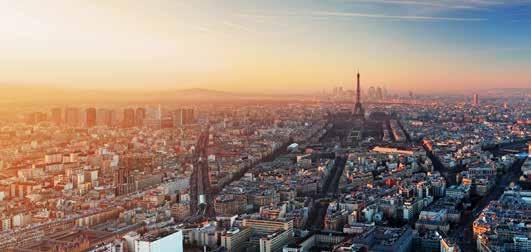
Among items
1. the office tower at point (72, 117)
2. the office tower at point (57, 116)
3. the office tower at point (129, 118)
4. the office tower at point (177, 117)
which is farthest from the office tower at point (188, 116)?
the office tower at point (57, 116)

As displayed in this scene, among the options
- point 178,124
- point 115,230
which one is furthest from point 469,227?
point 178,124

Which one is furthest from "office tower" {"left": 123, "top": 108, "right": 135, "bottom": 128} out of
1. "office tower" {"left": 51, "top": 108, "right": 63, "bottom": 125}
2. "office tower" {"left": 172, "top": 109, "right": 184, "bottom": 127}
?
"office tower" {"left": 51, "top": 108, "right": 63, "bottom": 125}

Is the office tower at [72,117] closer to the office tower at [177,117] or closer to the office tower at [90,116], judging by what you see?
the office tower at [90,116]

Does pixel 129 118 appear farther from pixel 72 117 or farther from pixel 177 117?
pixel 72 117

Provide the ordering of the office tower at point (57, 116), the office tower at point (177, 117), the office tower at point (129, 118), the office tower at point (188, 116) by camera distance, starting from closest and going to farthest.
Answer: the office tower at point (57, 116) < the office tower at point (129, 118) < the office tower at point (177, 117) < the office tower at point (188, 116)

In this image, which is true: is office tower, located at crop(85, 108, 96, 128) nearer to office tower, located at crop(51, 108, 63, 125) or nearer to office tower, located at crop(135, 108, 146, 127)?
office tower, located at crop(51, 108, 63, 125)
